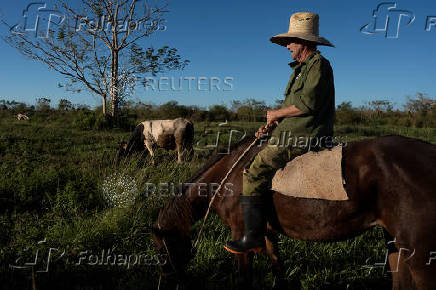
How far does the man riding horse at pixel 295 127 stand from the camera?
236cm

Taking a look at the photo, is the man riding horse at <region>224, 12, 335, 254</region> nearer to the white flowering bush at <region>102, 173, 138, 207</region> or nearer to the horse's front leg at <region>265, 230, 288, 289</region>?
the horse's front leg at <region>265, 230, 288, 289</region>

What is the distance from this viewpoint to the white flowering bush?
4506mm

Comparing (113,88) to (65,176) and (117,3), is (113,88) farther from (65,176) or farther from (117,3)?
(65,176)

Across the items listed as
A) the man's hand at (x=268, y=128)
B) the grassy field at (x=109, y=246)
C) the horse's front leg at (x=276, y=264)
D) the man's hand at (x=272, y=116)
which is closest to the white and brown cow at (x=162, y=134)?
the grassy field at (x=109, y=246)

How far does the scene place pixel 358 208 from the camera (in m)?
2.18

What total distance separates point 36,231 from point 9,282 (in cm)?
89

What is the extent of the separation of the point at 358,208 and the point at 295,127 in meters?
0.80

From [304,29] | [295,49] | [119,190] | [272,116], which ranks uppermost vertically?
[304,29]

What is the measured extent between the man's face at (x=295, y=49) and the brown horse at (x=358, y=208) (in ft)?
2.92

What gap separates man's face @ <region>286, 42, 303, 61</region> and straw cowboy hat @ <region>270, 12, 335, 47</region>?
0.23ft

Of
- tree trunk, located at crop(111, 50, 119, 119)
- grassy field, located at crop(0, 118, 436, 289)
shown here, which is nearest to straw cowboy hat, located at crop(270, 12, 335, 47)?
grassy field, located at crop(0, 118, 436, 289)

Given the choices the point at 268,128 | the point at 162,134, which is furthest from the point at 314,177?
the point at 162,134

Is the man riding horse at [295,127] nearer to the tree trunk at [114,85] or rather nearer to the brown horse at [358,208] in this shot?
the brown horse at [358,208]

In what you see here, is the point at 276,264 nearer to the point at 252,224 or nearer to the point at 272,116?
the point at 252,224
